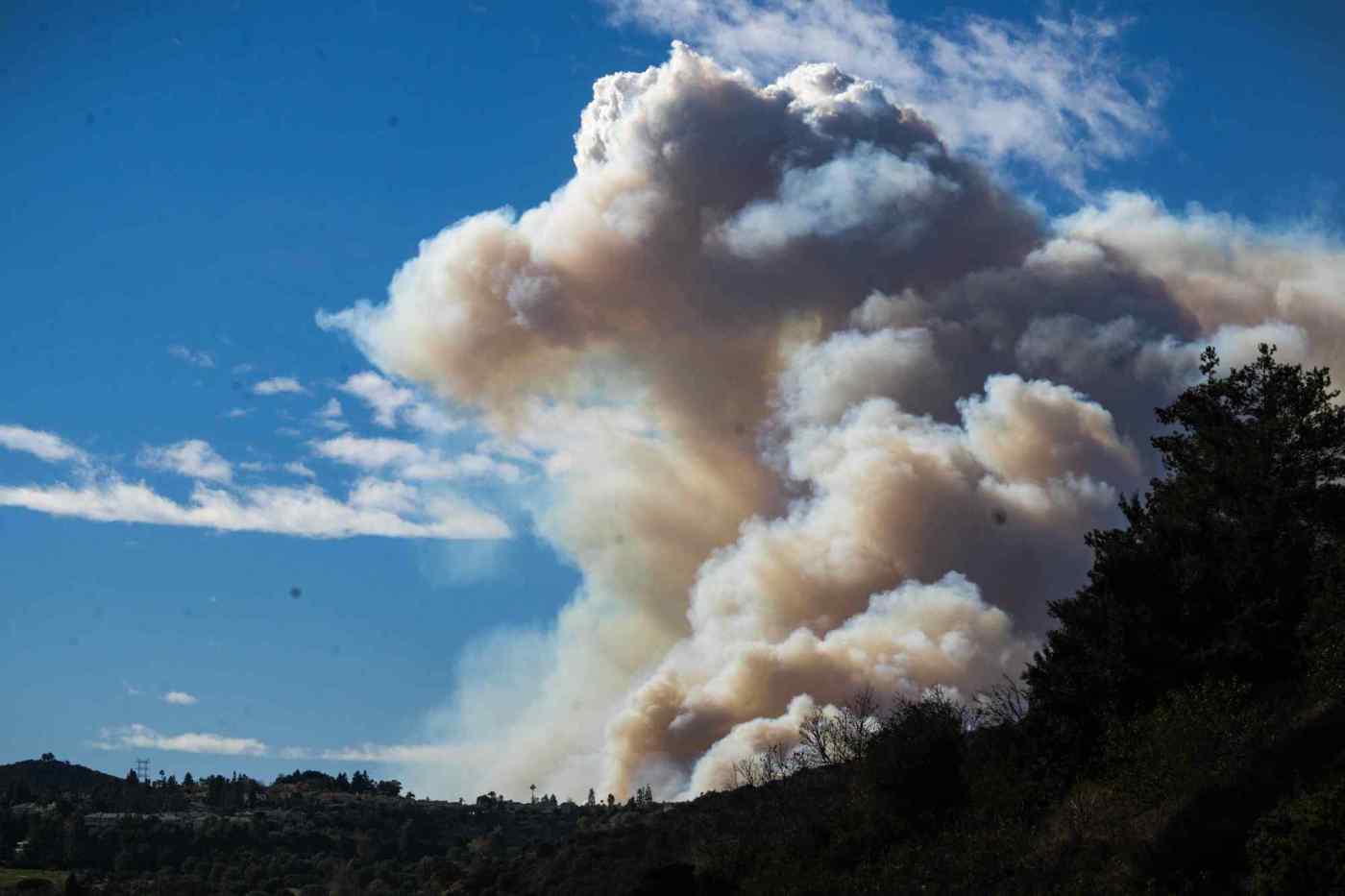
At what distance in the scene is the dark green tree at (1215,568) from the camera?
1937 inches

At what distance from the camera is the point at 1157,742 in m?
42.6

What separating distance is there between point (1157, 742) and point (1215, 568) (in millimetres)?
12347

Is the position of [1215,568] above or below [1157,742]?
above

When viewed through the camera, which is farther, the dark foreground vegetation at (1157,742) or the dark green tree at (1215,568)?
the dark green tree at (1215,568)

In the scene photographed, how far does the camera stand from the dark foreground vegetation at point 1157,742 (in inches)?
1442

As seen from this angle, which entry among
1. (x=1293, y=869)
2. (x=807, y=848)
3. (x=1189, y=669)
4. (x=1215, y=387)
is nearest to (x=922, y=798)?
(x=807, y=848)

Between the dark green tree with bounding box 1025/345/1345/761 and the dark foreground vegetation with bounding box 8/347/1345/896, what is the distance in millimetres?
81

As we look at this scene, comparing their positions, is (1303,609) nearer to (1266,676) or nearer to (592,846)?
(1266,676)

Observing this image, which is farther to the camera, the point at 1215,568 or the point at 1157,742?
the point at 1215,568

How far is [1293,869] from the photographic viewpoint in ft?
98.1

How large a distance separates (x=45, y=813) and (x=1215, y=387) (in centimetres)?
15560

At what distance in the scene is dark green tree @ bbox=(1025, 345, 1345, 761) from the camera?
49.2 m

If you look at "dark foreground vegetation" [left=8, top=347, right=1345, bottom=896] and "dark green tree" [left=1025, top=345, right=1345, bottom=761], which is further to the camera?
"dark green tree" [left=1025, top=345, right=1345, bottom=761]

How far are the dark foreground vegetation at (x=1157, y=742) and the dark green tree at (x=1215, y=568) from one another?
0.08 meters
